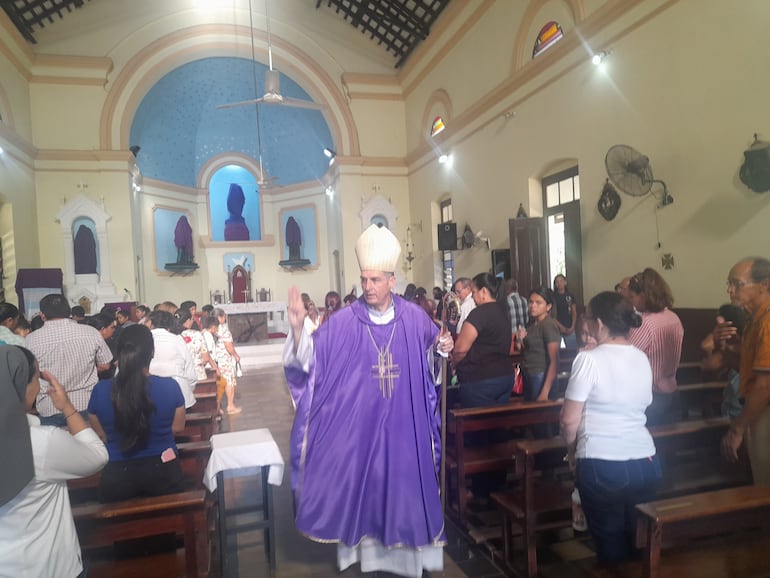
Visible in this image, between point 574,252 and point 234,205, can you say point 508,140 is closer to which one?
point 574,252

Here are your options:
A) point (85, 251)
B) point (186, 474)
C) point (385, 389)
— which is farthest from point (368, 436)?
point (85, 251)

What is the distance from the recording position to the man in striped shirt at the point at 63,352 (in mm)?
3814

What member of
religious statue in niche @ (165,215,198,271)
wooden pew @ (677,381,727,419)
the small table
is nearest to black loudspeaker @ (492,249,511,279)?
wooden pew @ (677,381,727,419)

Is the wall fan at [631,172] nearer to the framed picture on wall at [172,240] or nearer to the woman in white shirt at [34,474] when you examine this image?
the woman in white shirt at [34,474]

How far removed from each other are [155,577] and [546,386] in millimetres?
2909

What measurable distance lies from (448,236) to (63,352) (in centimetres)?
844

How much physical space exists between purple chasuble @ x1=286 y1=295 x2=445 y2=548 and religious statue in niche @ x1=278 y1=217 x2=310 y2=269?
47.2 feet

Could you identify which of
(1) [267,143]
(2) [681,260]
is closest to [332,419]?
(2) [681,260]

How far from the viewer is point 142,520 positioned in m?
2.28

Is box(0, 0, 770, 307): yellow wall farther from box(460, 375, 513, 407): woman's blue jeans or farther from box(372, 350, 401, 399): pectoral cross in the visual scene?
box(372, 350, 401, 399): pectoral cross

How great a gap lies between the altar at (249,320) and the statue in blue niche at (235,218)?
4.19m

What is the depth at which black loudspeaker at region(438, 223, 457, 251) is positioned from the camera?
11.2 m

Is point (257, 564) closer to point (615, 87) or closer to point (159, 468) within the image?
point (159, 468)

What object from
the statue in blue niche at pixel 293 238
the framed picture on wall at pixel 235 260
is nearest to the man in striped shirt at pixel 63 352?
the statue in blue niche at pixel 293 238
